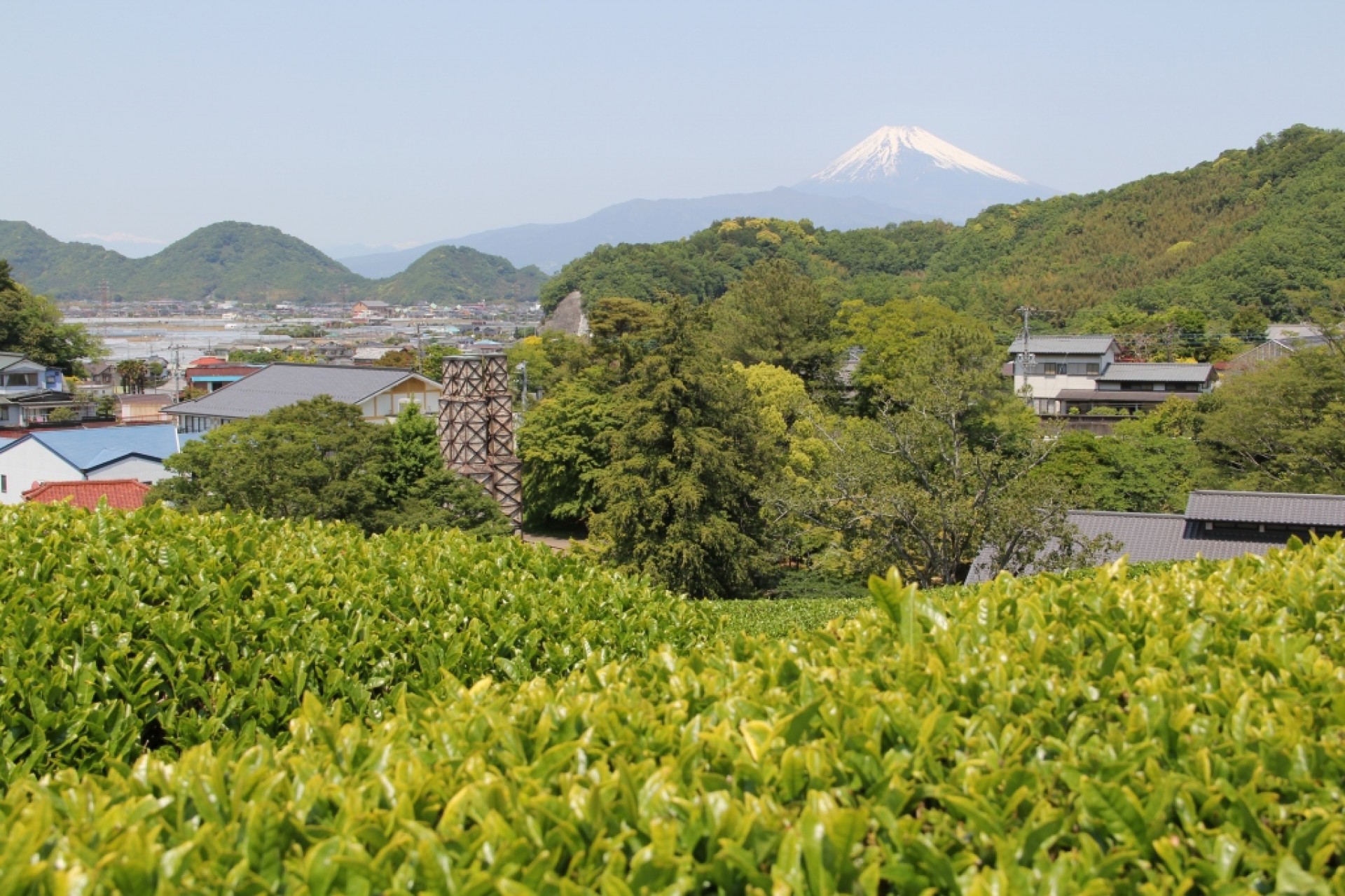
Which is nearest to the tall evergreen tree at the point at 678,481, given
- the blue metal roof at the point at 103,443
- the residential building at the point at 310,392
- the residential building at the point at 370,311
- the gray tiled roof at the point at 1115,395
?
the blue metal roof at the point at 103,443

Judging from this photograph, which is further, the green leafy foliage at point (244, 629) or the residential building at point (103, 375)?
the residential building at point (103, 375)

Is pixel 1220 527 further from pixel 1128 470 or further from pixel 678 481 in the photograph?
pixel 1128 470

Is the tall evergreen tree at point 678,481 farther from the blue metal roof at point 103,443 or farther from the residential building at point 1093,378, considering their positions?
the residential building at point 1093,378

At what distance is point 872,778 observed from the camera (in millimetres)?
2457

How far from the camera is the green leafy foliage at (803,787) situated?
2090 mm

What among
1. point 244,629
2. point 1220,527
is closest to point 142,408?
point 1220,527

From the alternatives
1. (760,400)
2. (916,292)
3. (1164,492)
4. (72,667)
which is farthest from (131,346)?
(72,667)

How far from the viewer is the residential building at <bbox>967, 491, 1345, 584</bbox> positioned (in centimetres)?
1669

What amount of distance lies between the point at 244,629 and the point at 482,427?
17.2m

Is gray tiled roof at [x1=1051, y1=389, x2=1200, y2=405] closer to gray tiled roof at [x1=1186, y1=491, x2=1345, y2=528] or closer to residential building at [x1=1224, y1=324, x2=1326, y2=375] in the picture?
residential building at [x1=1224, y1=324, x2=1326, y2=375]

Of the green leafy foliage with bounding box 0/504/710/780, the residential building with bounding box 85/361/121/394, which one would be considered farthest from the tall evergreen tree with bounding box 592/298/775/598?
the residential building with bounding box 85/361/121/394

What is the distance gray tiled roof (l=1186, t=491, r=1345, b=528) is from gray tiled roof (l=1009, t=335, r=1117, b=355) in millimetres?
24950

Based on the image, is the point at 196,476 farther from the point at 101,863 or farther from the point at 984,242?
the point at 984,242

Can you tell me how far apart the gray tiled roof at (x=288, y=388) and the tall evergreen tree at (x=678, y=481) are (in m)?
15.3
